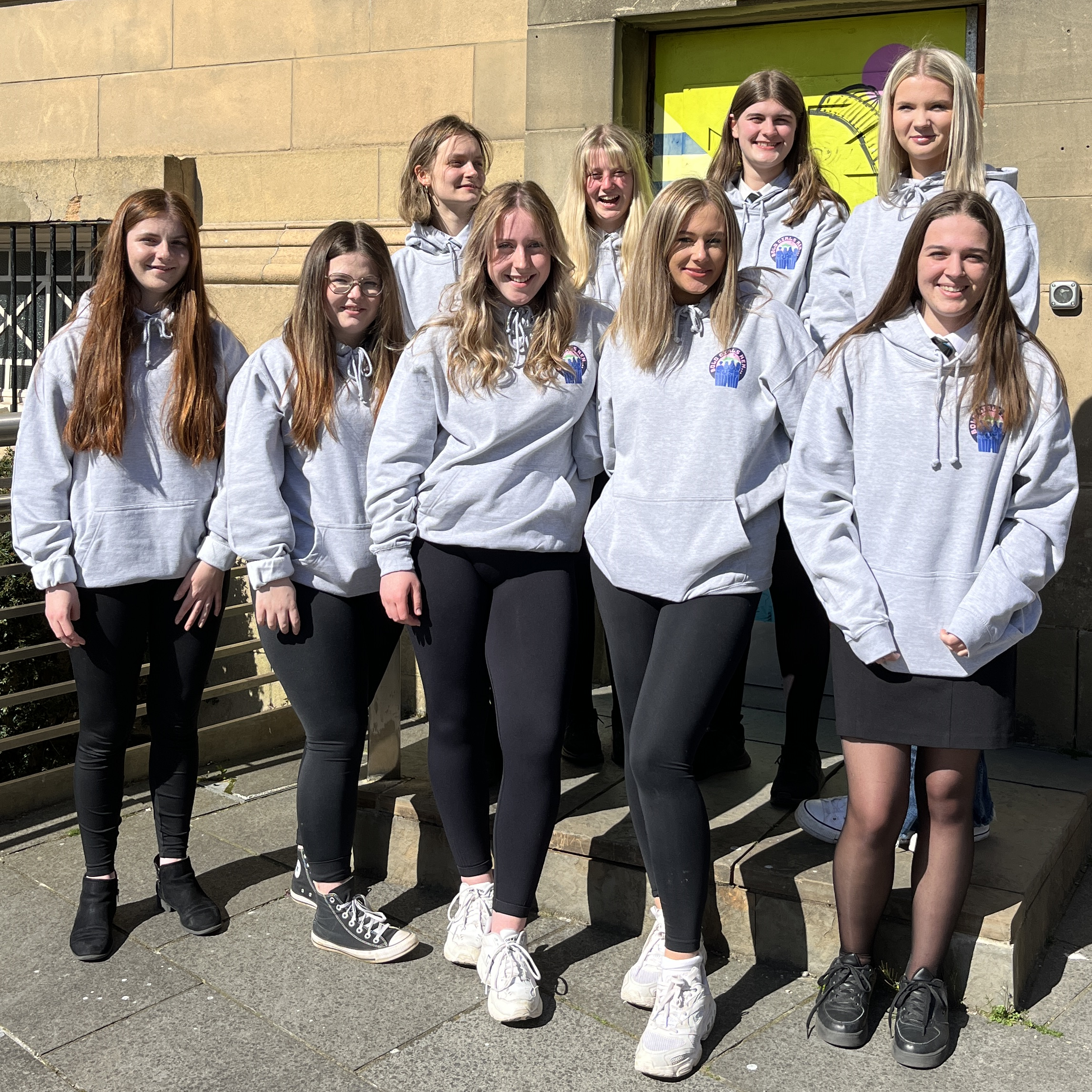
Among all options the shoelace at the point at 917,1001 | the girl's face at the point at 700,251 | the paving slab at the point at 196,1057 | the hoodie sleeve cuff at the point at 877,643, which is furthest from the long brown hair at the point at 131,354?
the shoelace at the point at 917,1001

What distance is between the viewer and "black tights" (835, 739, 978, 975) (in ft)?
9.89

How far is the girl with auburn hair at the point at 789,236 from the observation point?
146 inches

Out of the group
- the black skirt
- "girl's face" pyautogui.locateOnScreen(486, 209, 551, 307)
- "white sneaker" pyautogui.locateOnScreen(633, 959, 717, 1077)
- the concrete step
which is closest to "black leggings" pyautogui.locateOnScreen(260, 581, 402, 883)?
the concrete step

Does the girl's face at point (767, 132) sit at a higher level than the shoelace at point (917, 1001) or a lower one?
higher

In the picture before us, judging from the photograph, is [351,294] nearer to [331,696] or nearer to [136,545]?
[136,545]

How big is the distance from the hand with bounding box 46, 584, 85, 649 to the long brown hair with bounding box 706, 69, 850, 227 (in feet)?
7.32

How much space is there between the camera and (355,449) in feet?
11.8

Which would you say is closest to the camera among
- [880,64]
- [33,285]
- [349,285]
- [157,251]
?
[349,285]

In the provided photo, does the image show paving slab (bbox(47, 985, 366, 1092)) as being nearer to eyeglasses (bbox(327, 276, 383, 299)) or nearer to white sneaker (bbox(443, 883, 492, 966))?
white sneaker (bbox(443, 883, 492, 966))

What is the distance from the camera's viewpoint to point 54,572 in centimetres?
352

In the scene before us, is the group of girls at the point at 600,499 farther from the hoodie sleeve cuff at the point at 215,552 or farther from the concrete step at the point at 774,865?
the concrete step at the point at 774,865

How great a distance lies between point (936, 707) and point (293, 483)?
184cm

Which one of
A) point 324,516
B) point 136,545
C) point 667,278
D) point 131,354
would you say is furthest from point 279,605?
point 667,278

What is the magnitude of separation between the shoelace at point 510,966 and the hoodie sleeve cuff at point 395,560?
101cm
